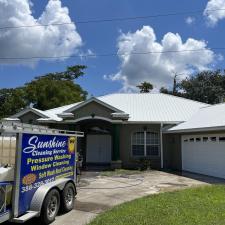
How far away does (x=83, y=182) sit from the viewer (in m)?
14.6

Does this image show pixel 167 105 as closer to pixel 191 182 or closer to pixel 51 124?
pixel 51 124

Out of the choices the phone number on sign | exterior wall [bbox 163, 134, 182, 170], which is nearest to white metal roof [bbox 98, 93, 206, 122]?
exterior wall [bbox 163, 134, 182, 170]

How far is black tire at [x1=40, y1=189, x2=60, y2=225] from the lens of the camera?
7.20 metres

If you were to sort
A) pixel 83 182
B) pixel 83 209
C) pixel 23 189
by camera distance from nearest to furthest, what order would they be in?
pixel 23 189, pixel 83 209, pixel 83 182

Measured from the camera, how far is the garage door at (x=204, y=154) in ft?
52.6

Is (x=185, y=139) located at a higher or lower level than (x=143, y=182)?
higher

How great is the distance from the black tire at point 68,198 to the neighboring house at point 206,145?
29.5 ft

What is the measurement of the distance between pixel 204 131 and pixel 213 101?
29.3m

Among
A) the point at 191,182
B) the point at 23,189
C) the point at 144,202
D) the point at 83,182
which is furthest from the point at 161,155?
the point at 23,189

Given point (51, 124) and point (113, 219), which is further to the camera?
point (51, 124)

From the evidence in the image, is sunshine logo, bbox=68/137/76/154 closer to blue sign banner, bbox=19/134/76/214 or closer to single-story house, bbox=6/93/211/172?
blue sign banner, bbox=19/134/76/214

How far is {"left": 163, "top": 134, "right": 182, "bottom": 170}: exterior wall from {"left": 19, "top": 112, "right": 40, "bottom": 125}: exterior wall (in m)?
9.22

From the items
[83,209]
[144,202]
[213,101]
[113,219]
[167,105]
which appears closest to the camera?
[113,219]

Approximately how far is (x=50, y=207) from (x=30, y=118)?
634 inches
